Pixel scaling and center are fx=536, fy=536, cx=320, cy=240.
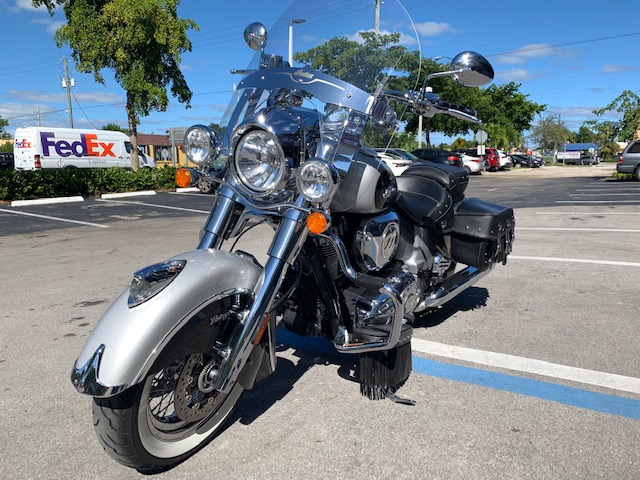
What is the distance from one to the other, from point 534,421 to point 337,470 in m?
1.18

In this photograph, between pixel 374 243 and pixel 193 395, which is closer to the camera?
pixel 193 395

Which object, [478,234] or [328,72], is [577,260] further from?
[328,72]

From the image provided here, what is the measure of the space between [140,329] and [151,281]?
0.80ft

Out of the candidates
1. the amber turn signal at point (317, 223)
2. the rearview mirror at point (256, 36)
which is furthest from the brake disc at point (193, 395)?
the rearview mirror at point (256, 36)

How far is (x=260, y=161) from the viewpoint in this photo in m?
2.75

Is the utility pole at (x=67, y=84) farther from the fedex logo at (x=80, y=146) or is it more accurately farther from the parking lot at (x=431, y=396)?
the parking lot at (x=431, y=396)

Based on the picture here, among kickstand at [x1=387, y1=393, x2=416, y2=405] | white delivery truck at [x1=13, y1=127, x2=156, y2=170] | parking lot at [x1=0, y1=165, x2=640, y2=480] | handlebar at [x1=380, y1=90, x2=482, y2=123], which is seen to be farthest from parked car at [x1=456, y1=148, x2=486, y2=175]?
kickstand at [x1=387, y1=393, x2=416, y2=405]

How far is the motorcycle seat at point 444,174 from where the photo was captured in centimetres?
407

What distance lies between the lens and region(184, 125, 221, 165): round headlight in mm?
3026

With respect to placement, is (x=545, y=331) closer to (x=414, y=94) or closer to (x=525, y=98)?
(x=414, y=94)

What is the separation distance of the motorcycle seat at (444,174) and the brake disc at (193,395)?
2325mm

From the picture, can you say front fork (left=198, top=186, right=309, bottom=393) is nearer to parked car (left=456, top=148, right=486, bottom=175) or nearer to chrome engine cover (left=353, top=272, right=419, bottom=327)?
chrome engine cover (left=353, top=272, right=419, bottom=327)

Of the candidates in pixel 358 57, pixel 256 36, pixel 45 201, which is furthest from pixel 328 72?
pixel 45 201

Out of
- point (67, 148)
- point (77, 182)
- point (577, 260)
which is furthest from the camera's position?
point (67, 148)
